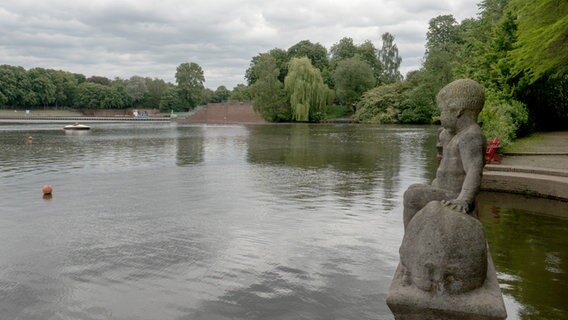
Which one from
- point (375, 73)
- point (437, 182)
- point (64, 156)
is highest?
point (375, 73)

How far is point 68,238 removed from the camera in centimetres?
901

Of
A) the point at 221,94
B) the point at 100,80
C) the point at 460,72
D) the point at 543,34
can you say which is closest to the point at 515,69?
the point at 543,34


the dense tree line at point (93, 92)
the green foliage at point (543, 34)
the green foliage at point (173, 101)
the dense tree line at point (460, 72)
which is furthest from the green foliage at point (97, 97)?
the green foliage at point (543, 34)

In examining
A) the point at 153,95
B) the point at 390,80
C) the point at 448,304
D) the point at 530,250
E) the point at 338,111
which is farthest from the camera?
the point at 153,95

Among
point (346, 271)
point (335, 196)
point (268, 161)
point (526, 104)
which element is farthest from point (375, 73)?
point (346, 271)

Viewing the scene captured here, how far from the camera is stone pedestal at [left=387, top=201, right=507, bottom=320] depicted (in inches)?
158

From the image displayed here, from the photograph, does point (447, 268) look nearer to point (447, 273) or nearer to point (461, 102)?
point (447, 273)

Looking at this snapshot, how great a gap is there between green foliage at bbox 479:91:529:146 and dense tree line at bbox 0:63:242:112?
77544 millimetres

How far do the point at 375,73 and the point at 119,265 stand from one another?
82655 millimetres

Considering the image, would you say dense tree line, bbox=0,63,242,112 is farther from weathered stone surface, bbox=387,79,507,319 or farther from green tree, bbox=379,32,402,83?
weathered stone surface, bbox=387,79,507,319

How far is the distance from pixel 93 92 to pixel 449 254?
121023mm

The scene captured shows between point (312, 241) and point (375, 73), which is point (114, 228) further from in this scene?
point (375, 73)

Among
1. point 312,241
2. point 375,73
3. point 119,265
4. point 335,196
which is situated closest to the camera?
point 119,265

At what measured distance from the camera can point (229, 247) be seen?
8.30 m
